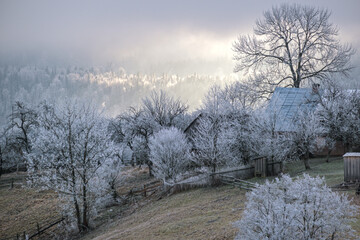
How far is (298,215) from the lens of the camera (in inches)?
292

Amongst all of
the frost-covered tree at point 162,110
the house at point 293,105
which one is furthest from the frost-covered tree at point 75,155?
the frost-covered tree at point 162,110

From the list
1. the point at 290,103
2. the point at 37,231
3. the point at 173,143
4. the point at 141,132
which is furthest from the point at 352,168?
the point at 141,132

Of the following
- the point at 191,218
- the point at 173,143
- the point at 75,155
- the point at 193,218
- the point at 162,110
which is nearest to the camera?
the point at 193,218

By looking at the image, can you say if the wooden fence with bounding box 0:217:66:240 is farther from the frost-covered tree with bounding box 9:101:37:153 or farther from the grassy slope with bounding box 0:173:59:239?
the frost-covered tree with bounding box 9:101:37:153

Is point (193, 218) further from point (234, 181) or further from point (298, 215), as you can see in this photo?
point (298, 215)

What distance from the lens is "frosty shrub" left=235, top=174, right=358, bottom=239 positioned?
710cm

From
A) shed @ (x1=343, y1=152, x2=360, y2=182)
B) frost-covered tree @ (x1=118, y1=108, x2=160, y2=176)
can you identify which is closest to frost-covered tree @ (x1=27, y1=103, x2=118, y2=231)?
shed @ (x1=343, y1=152, x2=360, y2=182)

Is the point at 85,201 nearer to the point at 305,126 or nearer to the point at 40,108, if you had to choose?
the point at 305,126

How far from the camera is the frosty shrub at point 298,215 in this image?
23.3 ft

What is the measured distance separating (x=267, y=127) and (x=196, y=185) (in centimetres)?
754

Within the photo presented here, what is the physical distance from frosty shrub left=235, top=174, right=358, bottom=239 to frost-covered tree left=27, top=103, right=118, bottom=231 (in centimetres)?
1541

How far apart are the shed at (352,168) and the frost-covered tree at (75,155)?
50.0ft

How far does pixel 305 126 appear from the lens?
2170cm

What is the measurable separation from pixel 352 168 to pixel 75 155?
17.2m
